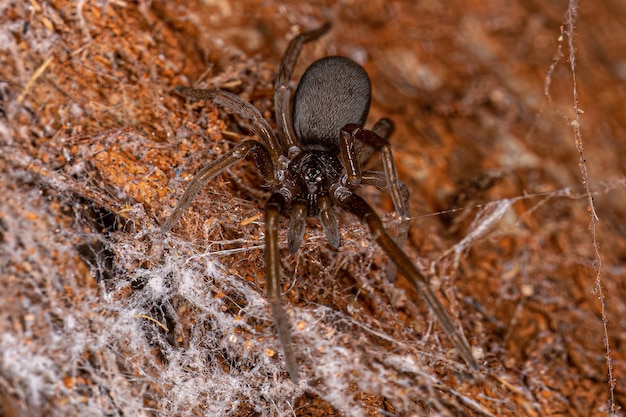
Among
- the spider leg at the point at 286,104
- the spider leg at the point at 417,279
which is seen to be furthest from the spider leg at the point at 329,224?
the spider leg at the point at 286,104

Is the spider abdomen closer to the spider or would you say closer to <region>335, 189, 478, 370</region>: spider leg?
the spider

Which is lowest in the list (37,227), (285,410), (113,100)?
(285,410)

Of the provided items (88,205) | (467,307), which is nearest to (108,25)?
(88,205)

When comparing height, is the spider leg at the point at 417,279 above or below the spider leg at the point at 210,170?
below

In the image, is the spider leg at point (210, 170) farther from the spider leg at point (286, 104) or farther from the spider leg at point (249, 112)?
the spider leg at point (286, 104)

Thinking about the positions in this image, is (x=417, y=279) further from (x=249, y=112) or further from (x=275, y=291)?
(x=249, y=112)

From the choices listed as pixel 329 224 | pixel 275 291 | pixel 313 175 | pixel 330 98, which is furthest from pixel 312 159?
pixel 275 291

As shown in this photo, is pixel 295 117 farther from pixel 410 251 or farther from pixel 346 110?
pixel 410 251

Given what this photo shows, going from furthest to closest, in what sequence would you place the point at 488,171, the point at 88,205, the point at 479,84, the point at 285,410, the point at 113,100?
the point at 479,84, the point at 488,171, the point at 113,100, the point at 88,205, the point at 285,410

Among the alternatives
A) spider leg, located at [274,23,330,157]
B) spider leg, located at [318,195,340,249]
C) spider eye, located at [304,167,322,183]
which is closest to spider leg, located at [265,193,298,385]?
spider leg, located at [318,195,340,249]
